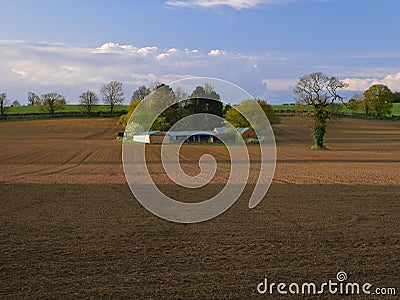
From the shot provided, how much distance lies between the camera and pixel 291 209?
17.9 metres

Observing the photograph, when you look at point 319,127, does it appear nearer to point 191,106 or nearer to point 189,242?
point 191,106

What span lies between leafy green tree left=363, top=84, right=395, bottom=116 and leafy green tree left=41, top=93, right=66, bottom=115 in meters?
72.7

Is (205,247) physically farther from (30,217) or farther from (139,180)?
(139,180)

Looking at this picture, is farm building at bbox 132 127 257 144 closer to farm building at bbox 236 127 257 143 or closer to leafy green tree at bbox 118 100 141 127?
farm building at bbox 236 127 257 143

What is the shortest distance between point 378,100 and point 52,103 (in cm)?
7648

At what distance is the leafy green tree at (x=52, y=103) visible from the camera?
4956 inches

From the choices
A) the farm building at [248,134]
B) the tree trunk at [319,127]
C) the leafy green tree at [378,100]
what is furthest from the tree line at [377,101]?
the tree trunk at [319,127]

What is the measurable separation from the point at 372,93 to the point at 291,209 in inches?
4181

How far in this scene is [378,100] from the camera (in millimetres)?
120000

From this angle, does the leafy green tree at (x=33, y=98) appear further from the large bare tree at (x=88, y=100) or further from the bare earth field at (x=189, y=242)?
the bare earth field at (x=189, y=242)

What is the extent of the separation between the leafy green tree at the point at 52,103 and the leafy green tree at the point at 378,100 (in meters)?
72.7

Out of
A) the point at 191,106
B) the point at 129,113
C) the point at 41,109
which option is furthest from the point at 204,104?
the point at 41,109

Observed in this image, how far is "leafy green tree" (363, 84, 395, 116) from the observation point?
116 metres

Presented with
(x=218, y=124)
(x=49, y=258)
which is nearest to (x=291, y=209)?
(x=49, y=258)
